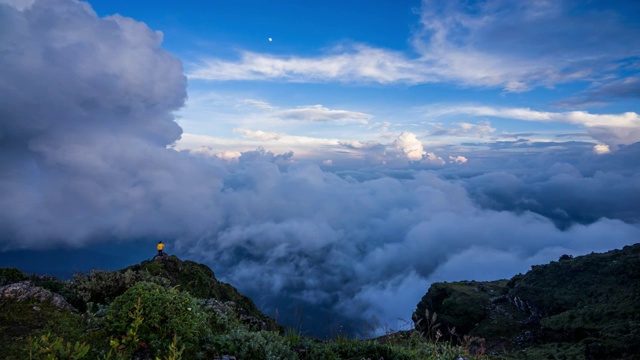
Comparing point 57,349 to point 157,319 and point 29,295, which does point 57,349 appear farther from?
point 29,295

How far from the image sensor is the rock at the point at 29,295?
837 cm

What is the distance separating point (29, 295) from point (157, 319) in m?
4.20

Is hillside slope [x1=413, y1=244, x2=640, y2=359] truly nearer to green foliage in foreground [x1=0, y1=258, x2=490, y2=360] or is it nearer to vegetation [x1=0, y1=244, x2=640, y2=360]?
vegetation [x1=0, y1=244, x2=640, y2=360]

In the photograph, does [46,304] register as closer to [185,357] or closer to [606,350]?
[185,357]

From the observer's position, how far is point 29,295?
337 inches

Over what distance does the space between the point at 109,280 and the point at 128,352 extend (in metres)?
4.60

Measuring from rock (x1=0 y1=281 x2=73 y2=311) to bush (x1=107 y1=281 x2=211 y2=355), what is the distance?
2241 millimetres

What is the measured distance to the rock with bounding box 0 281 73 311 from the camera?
8367mm

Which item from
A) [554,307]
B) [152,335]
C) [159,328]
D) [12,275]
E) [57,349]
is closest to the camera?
[57,349]

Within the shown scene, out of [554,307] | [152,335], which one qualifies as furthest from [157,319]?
[554,307]

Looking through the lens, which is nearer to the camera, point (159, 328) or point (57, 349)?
point (57, 349)

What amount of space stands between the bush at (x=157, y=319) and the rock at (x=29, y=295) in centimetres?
224

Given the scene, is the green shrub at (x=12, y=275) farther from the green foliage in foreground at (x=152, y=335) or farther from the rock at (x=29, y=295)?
the green foliage in foreground at (x=152, y=335)

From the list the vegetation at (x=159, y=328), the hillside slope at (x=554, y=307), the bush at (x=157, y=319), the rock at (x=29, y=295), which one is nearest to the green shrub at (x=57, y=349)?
the vegetation at (x=159, y=328)
